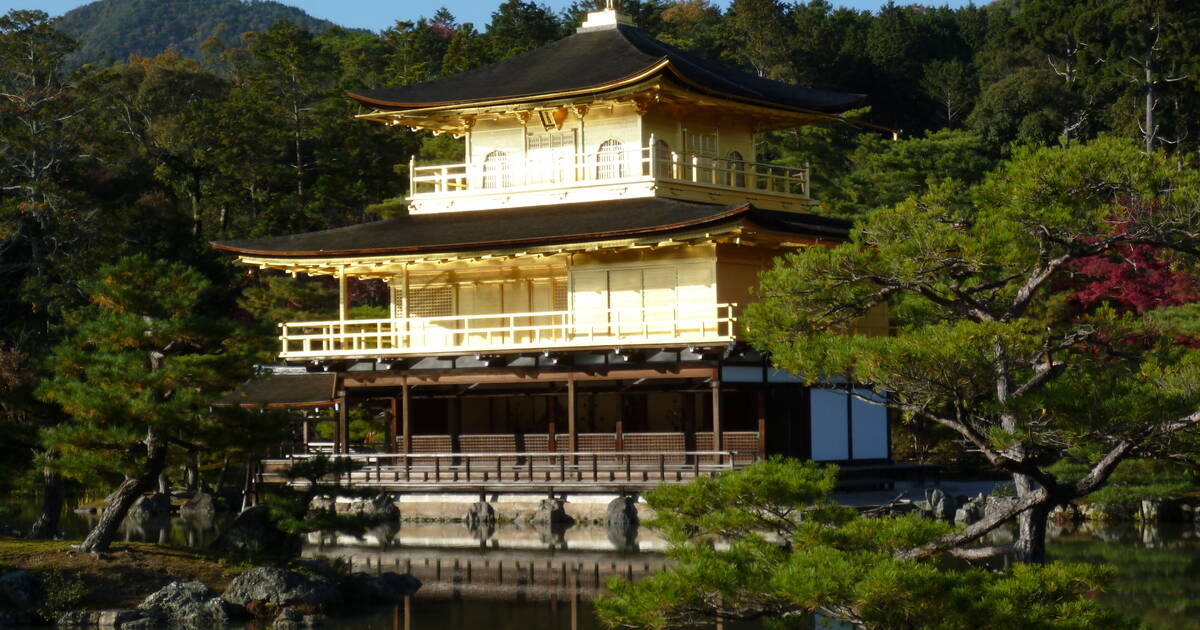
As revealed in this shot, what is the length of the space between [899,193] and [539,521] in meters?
22.8

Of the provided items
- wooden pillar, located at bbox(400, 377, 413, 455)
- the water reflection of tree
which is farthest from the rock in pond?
the water reflection of tree

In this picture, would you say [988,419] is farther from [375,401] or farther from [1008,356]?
[375,401]

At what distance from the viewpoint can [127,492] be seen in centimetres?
2094

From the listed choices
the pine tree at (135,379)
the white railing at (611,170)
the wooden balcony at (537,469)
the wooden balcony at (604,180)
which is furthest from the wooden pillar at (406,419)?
the pine tree at (135,379)

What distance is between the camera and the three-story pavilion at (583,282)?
3209 centimetres

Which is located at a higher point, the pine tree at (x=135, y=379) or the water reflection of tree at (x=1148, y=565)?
the pine tree at (x=135, y=379)

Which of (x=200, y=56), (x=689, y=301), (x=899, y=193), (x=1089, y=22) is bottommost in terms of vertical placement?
(x=689, y=301)

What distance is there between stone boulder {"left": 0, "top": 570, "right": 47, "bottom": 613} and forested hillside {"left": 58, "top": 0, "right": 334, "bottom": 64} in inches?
5963

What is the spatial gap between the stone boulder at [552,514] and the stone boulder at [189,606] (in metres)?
12.0

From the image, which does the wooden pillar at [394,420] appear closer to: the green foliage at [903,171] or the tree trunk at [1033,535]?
the green foliage at [903,171]

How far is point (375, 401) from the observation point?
40.5m

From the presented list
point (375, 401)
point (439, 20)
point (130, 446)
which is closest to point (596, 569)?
point (130, 446)

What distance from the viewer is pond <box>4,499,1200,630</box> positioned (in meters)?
19.3

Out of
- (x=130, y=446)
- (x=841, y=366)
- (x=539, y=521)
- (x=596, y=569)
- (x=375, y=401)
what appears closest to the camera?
(x=841, y=366)
